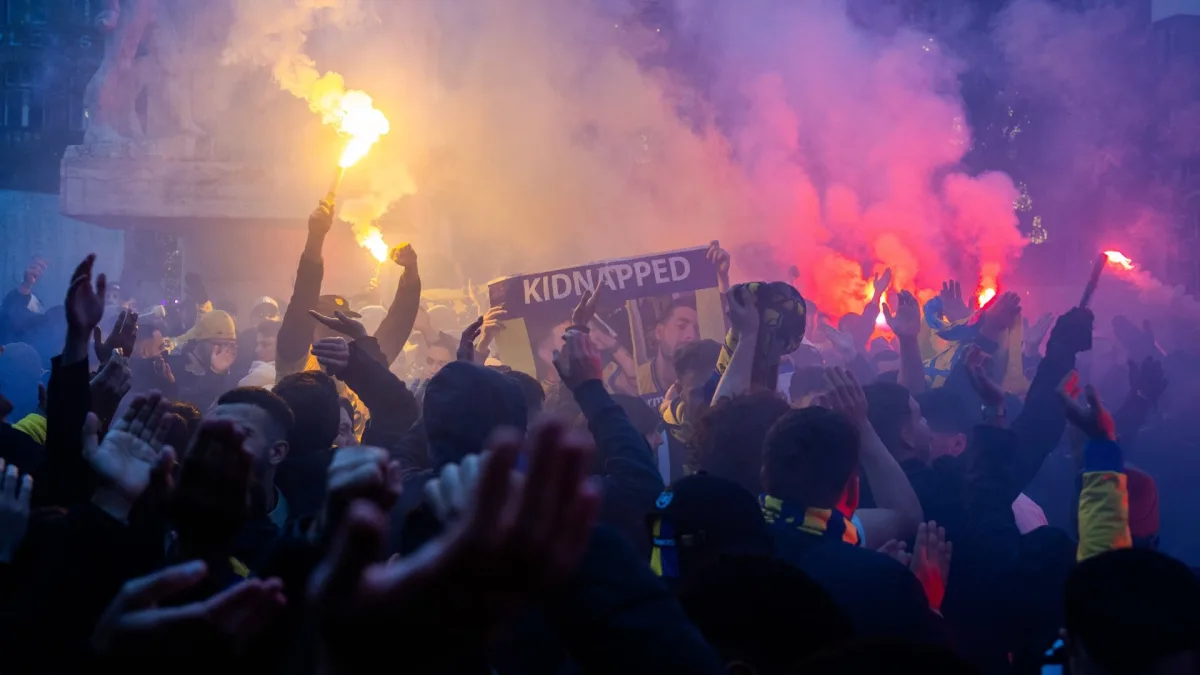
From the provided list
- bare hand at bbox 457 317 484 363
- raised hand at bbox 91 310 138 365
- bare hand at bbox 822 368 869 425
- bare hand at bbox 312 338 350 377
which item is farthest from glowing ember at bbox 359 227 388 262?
bare hand at bbox 822 368 869 425

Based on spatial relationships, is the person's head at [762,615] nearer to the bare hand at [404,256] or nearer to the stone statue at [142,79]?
the bare hand at [404,256]

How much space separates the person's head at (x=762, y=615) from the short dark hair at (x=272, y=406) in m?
1.71

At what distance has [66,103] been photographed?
69.9 ft

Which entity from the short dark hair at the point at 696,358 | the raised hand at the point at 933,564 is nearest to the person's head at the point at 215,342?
the short dark hair at the point at 696,358

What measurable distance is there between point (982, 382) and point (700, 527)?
210cm

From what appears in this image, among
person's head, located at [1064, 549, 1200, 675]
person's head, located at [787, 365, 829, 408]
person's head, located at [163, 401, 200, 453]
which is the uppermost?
person's head, located at [787, 365, 829, 408]

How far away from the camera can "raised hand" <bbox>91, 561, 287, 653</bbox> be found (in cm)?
127

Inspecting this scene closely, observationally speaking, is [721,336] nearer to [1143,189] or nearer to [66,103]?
[1143,189]

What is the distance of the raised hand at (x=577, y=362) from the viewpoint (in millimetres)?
3195

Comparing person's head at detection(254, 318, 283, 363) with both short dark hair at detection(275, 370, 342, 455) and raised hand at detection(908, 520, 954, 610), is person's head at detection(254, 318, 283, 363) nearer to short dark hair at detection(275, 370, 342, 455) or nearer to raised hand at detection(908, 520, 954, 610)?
short dark hair at detection(275, 370, 342, 455)

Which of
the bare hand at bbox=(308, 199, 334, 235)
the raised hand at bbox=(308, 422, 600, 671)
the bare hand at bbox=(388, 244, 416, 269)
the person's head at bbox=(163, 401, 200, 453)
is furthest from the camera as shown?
the bare hand at bbox=(388, 244, 416, 269)

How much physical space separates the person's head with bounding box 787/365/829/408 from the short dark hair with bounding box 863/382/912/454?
1.09 metres

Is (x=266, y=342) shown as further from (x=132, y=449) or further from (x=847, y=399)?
(x=132, y=449)

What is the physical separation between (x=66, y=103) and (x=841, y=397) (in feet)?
73.9
